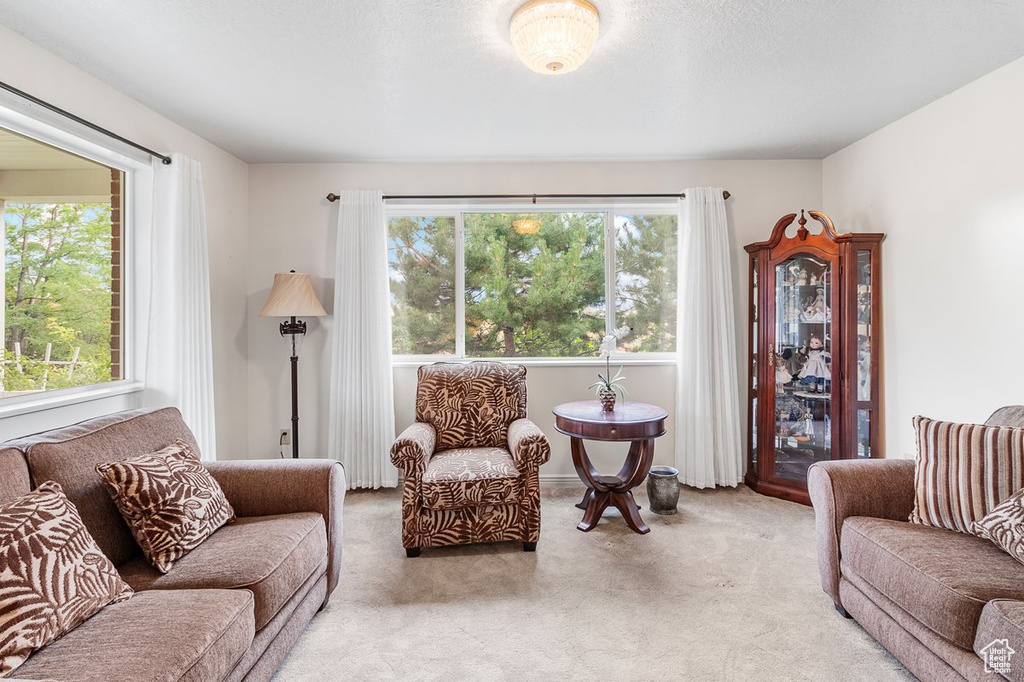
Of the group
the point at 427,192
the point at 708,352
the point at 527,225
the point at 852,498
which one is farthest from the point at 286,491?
the point at 708,352

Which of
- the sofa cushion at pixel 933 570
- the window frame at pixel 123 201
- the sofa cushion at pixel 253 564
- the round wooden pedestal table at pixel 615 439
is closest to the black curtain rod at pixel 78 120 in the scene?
the window frame at pixel 123 201

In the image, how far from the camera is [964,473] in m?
1.85

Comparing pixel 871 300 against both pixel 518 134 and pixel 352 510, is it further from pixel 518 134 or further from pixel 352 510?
pixel 352 510

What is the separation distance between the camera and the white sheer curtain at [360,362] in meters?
3.62

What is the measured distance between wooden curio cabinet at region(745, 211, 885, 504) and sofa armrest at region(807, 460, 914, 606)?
4.20 feet

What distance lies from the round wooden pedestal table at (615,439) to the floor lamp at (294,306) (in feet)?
6.03

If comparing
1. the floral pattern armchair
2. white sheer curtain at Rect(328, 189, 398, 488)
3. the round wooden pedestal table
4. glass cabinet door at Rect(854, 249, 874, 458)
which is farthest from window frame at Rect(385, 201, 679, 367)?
glass cabinet door at Rect(854, 249, 874, 458)

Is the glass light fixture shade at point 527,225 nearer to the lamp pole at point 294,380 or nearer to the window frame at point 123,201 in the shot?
the lamp pole at point 294,380

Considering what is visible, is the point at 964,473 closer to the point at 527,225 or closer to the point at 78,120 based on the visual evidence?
the point at 527,225

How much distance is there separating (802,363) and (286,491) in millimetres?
3214

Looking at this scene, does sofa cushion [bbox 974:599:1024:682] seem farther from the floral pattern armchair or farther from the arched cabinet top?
the arched cabinet top

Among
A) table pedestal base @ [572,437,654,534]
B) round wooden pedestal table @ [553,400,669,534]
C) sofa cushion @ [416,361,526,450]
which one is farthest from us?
sofa cushion @ [416,361,526,450]

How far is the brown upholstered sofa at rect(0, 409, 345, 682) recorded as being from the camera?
121 cm

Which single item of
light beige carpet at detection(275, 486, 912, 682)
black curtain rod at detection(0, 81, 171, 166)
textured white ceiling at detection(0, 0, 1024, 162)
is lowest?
light beige carpet at detection(275, 486, 912, 682)
